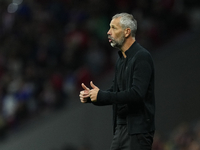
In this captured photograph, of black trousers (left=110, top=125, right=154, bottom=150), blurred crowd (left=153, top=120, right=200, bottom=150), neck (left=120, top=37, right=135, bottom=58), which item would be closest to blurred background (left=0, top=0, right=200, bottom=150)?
blurred crowd (left=153, top=120, right=200, bottom=150)

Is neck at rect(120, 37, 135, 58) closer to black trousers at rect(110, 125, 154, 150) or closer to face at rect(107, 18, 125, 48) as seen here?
face at rect(107, 18, 125, 48)

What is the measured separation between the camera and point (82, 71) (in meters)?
9.44

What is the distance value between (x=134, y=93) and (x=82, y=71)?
5613 mm

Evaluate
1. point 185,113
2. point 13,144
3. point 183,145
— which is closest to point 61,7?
point 13,144

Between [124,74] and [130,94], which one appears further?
[124,74]

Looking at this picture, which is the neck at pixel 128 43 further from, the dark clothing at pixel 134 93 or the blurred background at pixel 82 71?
the blurred background at pixel 82 71

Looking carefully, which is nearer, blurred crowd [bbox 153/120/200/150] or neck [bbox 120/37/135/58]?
neck [bbox 120/37/135/58]

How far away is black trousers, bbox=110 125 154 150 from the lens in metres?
3.99

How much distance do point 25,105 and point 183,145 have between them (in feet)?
12.6

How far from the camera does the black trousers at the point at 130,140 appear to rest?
3994mm

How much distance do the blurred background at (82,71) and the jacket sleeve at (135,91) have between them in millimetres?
3916

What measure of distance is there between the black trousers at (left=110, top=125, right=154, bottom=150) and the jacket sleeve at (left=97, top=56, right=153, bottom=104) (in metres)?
0.33

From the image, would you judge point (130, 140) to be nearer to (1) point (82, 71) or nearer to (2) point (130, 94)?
(2) point (130, 94)

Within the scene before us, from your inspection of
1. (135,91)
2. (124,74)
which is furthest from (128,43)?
(135,91)
